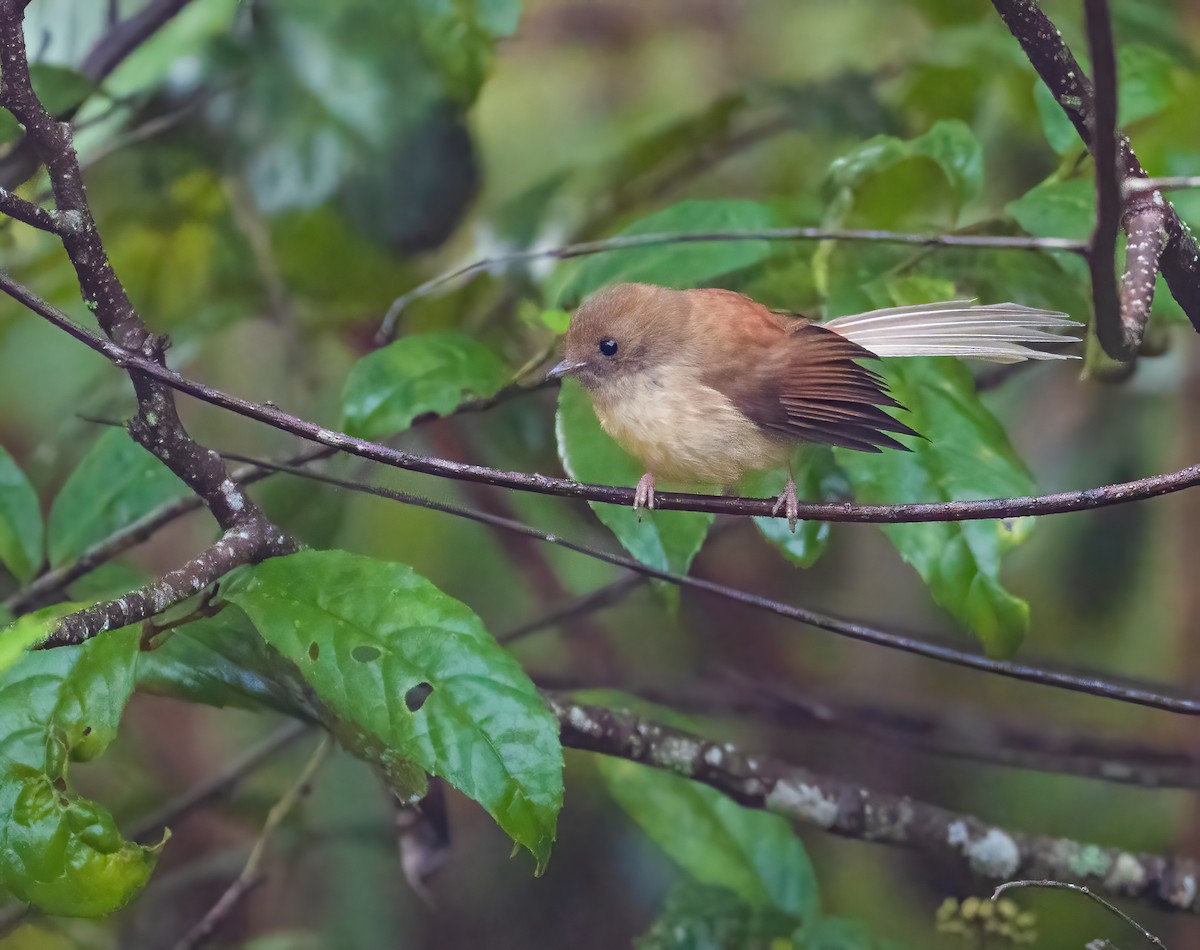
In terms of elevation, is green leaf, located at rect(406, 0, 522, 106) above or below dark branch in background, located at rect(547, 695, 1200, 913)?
above

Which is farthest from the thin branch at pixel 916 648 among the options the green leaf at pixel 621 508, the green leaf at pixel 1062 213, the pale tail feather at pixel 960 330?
the green leaf at pixel 1062 213

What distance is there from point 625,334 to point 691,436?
0.44 ft

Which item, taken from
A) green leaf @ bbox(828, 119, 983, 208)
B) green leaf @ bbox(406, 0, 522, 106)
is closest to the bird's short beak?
green leaf @ bbox(828, 119, 983, 208)

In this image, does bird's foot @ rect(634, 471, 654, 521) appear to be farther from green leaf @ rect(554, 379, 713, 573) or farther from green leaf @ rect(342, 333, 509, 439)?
green leaf @ rect(342, 333, 509, 439)

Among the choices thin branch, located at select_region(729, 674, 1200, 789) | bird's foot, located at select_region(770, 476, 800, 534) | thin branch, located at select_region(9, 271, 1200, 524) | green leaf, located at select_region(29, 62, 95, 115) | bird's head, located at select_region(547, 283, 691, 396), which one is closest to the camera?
thin branch, located at select_region(9, 271, 1200, 524)

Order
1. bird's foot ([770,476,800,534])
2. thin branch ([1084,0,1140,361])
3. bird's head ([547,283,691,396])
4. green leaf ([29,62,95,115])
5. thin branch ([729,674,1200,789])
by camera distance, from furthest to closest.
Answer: thin branch ([729,674,1200,789]), green leaf ([29,62,95,115]), bird's head ([547,283,691,396]), bird's foot ([770,476,800,534]), thin branch ([1084,0,1140,361])

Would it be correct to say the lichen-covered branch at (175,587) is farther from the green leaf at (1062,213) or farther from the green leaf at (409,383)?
the green leaf at (1062,213)

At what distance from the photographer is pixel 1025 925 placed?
1.01 m

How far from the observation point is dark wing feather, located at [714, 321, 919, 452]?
2.64 ft

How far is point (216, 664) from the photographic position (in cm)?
82

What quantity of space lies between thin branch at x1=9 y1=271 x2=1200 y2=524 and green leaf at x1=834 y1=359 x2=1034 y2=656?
0.56 ft

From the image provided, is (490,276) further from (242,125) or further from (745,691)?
(745,691)

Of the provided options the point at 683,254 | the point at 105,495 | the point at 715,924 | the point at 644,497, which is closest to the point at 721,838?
the point at 715,924

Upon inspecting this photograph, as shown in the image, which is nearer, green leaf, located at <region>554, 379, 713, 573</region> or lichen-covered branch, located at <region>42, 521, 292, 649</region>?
lichen-covered branch, located at <region>42, 521, 292, 649</region>
